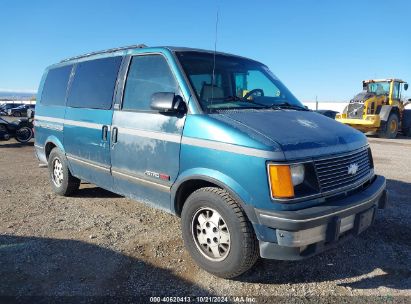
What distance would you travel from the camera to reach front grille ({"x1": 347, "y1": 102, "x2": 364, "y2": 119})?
1723 centimetres

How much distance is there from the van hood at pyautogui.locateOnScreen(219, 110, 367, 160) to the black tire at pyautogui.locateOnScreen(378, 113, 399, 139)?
15214mm

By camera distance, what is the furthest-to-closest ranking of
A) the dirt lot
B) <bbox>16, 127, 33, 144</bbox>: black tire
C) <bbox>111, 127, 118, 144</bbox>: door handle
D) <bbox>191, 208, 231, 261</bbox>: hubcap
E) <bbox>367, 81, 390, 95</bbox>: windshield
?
<bbox>367, 81, 390, 95</bbox>: windshield < <bbox>16, 127, 33, 144</bbox>: black tire < <bbox>111, 127, 118, 144</bbox>: door handle < <bbox>191, 208, 231, 261</bbox>: hubcap < the dirt lot

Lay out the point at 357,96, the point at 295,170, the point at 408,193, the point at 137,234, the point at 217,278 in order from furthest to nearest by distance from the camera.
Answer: the point at 357,96 < the point at 408,193 < the point at 137,234 < the point at 217,278 < the point at 295,170

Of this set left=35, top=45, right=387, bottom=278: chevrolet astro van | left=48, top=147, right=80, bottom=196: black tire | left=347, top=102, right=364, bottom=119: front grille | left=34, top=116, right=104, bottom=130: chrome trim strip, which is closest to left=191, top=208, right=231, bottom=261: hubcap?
left=35, top=45, right=387, bottom=278: chevrolet astro van

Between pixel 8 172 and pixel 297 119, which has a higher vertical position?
pixel 297 119

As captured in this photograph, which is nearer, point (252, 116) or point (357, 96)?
point (252, 116)

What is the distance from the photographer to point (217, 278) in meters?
3.27

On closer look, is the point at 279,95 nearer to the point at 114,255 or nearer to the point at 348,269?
the point at 348,269

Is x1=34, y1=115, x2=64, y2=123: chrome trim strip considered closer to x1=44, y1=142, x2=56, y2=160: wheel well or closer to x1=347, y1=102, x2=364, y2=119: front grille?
x1=44, y1=142, x2=56, y2=160: wheel well

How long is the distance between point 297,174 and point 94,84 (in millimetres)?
3152

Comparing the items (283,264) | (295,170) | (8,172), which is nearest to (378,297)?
(283,264)

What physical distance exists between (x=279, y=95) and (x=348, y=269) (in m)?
2.11

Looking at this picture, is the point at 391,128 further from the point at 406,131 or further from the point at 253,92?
the point at 253,92

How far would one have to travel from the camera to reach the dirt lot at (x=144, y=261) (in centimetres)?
308
